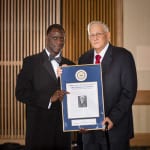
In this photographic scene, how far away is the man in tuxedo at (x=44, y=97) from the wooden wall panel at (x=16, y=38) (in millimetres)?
2553

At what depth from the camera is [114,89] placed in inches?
111

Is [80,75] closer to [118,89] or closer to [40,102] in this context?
[118,89]

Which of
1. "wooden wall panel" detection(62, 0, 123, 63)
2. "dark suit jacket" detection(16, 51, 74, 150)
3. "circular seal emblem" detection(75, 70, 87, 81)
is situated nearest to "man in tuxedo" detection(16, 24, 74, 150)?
"dark suit jacket" detection(16, 51, 74, 150)

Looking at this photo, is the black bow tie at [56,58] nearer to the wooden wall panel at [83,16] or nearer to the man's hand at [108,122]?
the man's hand at [108,122]

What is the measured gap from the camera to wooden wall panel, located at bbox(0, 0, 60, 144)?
570 centimetres

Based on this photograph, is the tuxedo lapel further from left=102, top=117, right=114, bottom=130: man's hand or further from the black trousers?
the black trousers

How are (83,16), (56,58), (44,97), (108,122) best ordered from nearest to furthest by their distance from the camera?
1. (108,122)
2. (44,97)
3. (56,58)
4. (83,16)

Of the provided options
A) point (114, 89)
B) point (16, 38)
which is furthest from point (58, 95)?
point (16, 38)

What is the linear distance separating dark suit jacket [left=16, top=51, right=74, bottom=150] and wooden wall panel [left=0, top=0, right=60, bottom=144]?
2.58 metres

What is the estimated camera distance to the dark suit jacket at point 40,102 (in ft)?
10.1

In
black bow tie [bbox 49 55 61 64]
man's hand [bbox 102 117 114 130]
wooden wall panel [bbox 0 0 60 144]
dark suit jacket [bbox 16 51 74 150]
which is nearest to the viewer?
man's hand [bbox 102 117 114 130]

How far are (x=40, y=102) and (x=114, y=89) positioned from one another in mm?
643

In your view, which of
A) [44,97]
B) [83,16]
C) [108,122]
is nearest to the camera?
[108,122]

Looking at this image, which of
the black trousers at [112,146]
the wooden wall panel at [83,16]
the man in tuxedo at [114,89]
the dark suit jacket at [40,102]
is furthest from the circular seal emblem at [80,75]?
the wooden wall panel at [83,16]
